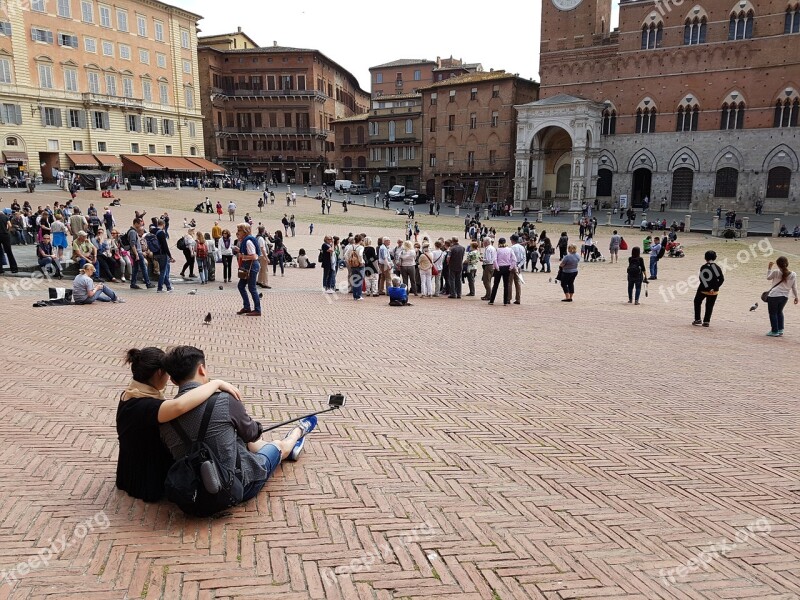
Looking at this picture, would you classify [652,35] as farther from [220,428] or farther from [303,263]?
[220,428]

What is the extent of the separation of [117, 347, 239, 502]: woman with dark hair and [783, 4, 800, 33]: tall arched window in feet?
177

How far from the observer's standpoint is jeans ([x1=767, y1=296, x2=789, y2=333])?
11.5 metres

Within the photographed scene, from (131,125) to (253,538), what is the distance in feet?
199

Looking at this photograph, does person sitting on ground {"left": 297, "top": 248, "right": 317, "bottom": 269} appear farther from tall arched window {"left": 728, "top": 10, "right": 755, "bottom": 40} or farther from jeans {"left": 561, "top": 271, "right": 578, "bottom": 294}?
tall arched window {"left": 728, "top": 10, "right": 755, "bottom": 40}

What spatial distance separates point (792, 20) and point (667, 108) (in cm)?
1003

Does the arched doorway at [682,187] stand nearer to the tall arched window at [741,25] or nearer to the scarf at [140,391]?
the tall arched window at [741,25]

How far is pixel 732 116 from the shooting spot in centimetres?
4594

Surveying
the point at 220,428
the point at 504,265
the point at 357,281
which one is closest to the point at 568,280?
the point at 504,265

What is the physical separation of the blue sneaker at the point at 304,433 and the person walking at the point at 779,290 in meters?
10.1

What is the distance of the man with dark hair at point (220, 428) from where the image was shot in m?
3.79

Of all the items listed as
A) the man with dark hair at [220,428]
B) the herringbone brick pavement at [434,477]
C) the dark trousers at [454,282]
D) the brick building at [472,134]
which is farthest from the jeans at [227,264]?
the brick building at [472,134]

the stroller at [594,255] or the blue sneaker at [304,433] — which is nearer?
the blue sneaker at [304,433]

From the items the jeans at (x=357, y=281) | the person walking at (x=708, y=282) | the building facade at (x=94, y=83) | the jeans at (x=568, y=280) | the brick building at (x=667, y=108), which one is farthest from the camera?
the building facade at (x=94, y=83)

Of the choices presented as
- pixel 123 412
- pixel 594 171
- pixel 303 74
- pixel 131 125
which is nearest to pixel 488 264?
pixel 123 412
